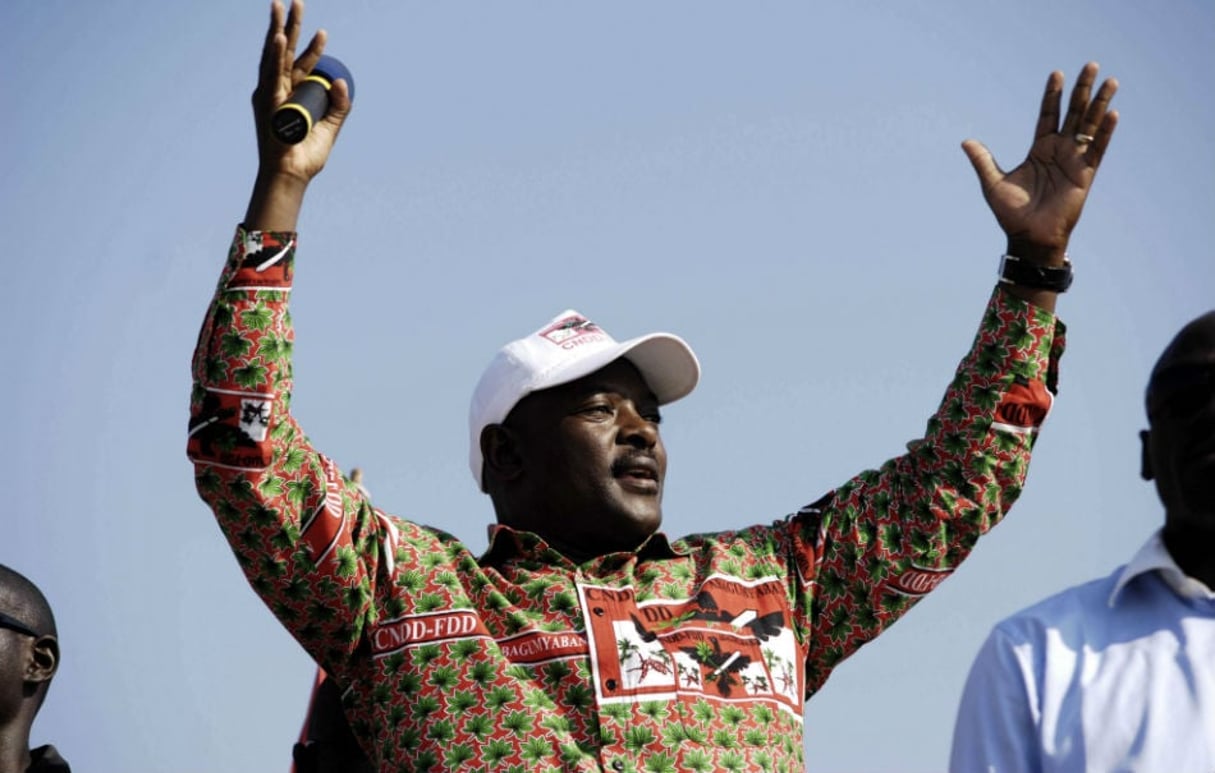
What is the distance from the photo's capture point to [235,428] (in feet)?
18.4

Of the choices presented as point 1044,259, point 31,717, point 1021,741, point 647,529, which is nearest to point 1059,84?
point 1044,259

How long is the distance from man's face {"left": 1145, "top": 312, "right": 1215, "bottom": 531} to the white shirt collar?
0.35 feet

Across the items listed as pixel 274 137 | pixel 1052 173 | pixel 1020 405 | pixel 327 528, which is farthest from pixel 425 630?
pixel 1052 173

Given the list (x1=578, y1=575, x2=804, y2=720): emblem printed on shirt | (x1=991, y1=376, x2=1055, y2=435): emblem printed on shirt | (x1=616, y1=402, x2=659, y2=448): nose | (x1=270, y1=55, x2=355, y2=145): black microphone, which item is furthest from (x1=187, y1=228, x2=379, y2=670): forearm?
(x1=991, y1=376, x2=1055, y2=435): emblem printed on shirt

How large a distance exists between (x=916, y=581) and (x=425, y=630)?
1.58 metres

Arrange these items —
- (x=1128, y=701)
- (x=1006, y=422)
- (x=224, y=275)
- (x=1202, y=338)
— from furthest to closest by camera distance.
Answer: (x=1006, y=422) → (x=224, y=275) → (x=1202, y=338) → (x=1128, y=701)

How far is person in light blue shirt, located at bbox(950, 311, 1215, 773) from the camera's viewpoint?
483 centimetres

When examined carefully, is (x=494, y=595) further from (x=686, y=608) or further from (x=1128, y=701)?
(x=1128, y=701)

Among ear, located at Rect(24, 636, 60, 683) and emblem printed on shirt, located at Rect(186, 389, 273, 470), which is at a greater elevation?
emblem printed on shirt, located at Rect(186, 389, 273, 470)

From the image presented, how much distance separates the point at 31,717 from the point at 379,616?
48.4 inches

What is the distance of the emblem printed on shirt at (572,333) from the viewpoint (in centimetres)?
677

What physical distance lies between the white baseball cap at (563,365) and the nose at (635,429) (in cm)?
18

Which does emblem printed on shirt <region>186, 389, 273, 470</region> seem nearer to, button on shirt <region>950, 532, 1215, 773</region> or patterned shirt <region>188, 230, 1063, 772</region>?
patterned shirt <region>188, 230, 1063, 772</region>

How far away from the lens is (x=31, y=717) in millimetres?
6305
